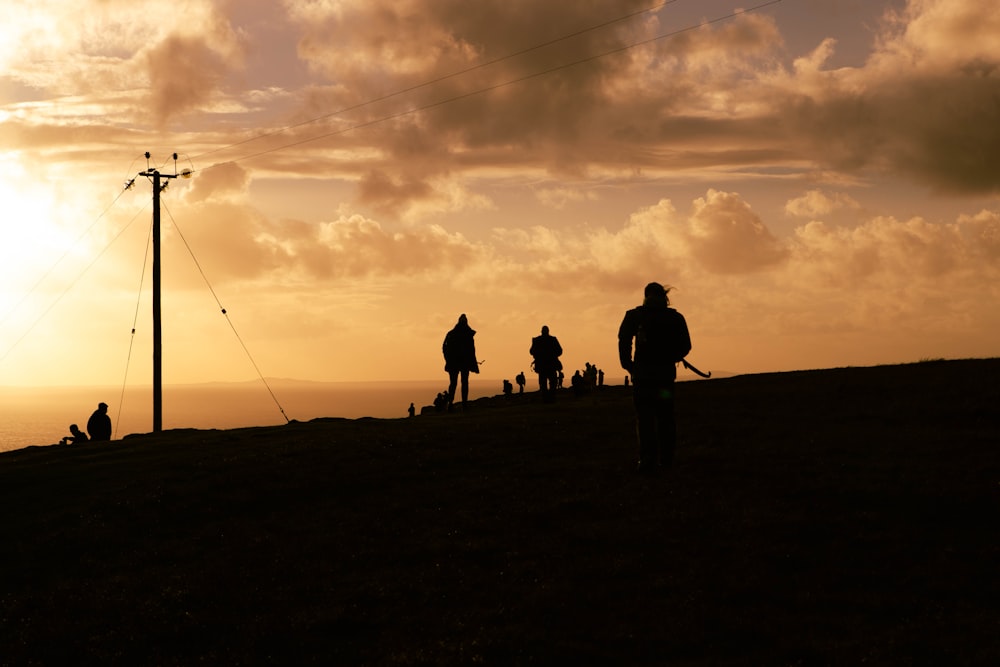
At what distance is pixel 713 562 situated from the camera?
44.7 ft

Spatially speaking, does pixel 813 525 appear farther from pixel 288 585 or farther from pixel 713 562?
pixel 288 585

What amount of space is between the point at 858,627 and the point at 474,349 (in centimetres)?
2867

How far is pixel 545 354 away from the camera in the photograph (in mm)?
39469

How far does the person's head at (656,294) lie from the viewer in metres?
18.6

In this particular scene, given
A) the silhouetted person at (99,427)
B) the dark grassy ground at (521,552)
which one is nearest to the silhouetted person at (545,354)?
the dark grassy ground at (521,552)

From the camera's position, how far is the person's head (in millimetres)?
18641

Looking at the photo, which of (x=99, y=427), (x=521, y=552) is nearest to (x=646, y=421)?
(x=521, y=552)

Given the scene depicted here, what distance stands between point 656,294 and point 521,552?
6.47 meters

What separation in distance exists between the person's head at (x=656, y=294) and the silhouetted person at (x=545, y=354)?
20.4m

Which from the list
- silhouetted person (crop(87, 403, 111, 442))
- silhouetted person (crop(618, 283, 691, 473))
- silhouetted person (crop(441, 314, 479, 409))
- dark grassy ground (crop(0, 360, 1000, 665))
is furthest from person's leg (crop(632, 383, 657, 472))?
silhouetted person (crop(87, 403, 111, 442))

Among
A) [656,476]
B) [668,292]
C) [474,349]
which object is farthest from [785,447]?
[474,349]

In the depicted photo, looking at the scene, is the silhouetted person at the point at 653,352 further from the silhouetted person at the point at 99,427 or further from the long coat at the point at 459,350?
the silhouetted person at the point at 99,427

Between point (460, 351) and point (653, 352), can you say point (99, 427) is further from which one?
point (653, 352)

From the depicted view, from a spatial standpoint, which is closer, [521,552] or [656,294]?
[521,552]
